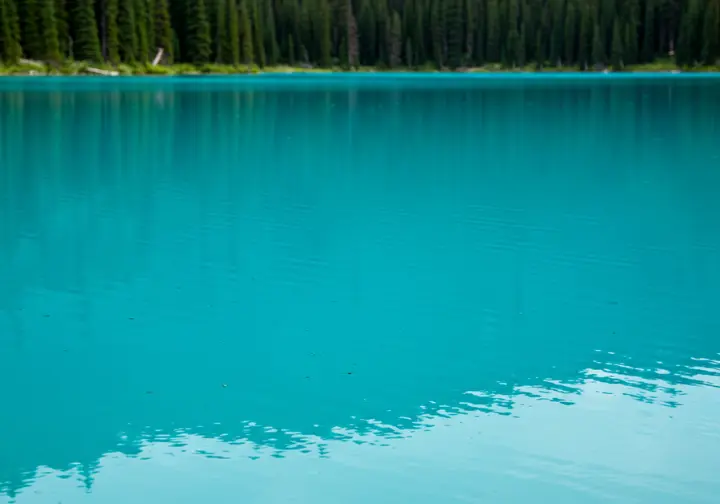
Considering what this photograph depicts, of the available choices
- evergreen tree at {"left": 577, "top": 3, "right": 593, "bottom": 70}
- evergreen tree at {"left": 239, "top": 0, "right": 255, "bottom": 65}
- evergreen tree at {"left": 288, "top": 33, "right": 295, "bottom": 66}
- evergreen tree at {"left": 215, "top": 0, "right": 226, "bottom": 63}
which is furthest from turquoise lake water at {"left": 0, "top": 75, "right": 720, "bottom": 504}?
evergreen tree at {"left": 577, "top": 3, "right": 593, "bottom": 70}

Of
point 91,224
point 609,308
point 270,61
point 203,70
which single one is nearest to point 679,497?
point 609,308

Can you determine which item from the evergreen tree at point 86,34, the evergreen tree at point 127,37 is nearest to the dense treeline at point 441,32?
the evergreen tree at point 127,37

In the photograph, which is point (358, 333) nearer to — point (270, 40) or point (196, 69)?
point (196, 69)

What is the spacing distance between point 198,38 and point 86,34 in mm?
13507

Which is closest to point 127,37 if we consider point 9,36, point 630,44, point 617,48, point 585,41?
point 9,36

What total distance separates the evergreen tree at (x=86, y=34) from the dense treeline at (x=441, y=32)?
9.66m

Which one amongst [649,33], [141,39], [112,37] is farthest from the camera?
[649,33]

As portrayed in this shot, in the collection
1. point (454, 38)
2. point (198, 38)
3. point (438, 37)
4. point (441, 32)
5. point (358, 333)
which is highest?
point (441, 32)

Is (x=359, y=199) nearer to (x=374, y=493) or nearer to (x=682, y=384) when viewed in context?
(x=682, y=384)

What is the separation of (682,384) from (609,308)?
2726 millimetres

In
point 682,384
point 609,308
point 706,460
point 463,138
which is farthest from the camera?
point 463,138

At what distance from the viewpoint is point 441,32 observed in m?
→ 136

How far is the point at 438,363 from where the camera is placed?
33.5 ft

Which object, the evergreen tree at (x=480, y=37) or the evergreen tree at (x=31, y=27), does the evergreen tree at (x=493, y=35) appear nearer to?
the evergreen tree at (x=480, y=37)
